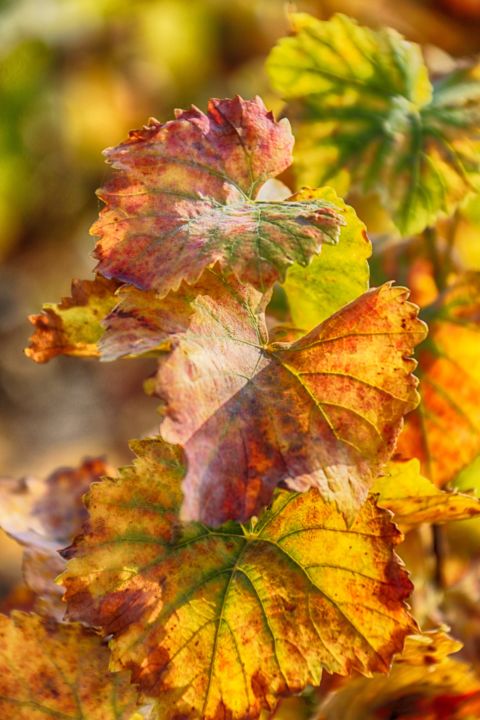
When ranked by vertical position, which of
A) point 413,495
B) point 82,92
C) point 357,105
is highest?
point 82,92

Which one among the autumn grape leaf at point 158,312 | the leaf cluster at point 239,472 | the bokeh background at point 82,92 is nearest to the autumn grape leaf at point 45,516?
the leaf cluster at point 239,472

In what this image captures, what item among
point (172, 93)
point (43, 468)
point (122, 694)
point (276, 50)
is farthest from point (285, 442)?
point (172, 93)

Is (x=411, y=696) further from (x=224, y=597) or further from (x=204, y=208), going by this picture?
(x=204, y=208)

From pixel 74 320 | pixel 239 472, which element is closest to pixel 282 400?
pixel 239 472

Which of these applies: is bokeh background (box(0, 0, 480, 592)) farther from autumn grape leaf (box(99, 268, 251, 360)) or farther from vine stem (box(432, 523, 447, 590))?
autumn grape leaf (box(99, 268, 251, 360))

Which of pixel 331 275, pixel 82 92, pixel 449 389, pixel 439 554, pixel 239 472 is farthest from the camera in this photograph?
pixel 82 92

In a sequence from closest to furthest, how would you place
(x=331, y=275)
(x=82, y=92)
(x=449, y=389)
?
(x=331, y=275) → (x=449, y=389) → (x=82, y=92)

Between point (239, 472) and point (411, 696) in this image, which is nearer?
point (239, 472)
